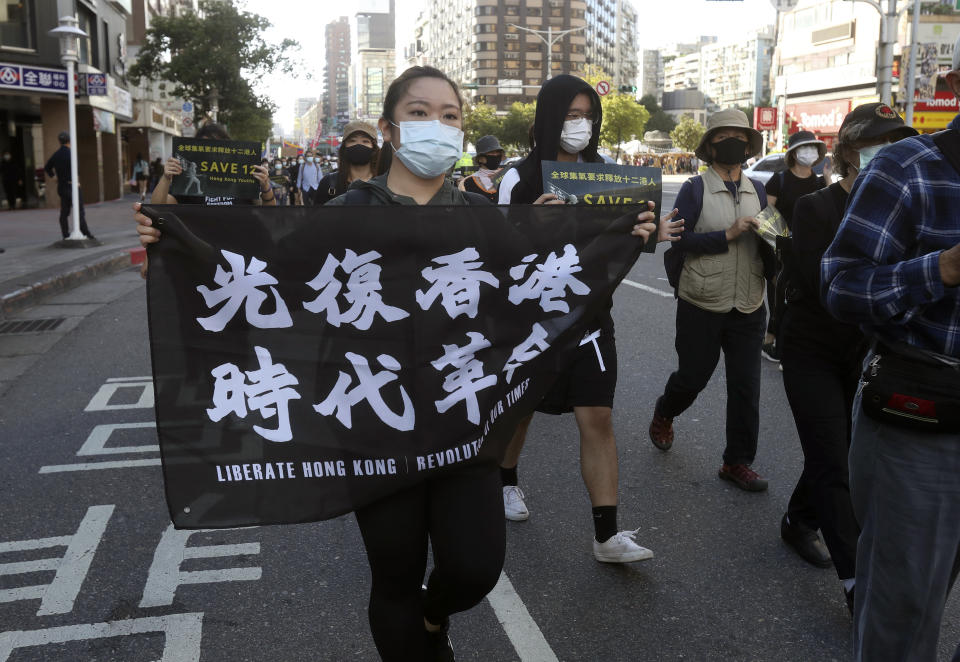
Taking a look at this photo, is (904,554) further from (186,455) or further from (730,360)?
(730,360)

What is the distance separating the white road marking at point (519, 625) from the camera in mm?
3018

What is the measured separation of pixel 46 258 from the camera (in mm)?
14227

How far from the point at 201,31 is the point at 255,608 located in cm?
3635

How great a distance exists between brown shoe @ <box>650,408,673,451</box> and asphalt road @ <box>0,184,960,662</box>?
0.24 ft

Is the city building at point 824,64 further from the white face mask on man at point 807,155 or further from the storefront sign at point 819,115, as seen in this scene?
the white face mask on man at point 807,155

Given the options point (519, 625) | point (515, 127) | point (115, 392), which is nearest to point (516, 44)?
point (515, 127)

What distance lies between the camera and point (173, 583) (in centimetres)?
355

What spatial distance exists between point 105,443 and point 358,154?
2.57 metres

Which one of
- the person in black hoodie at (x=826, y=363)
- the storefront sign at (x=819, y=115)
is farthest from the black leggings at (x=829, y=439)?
the storefront sign at (x=819, y=115)

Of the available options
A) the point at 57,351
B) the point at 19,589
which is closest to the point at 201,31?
the point at 57,351

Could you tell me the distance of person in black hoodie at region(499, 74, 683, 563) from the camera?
354cm

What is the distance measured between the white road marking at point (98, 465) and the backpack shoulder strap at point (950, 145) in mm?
4192

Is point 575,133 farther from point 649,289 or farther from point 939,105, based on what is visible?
point 939,105

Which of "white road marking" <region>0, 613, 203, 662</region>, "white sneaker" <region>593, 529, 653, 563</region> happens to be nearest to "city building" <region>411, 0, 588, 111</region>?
"white sneaker" <region>593, 529, 653, 563</region>
